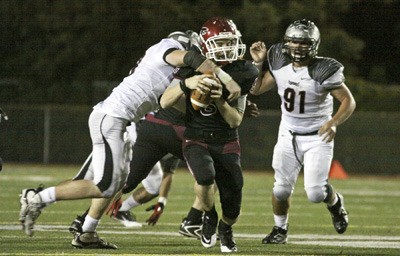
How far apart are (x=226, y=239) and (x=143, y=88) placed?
116 cm

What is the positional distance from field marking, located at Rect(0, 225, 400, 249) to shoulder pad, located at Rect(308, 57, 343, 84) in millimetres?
1217

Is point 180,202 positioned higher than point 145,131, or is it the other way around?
point 145,131

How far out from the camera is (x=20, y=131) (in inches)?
840

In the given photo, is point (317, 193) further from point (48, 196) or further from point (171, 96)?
point (48, 196)

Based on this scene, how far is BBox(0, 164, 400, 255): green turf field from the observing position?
7.84m

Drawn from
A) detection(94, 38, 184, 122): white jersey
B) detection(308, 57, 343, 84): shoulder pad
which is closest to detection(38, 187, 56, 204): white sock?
detection(94, 38, 184, 122): white jersey

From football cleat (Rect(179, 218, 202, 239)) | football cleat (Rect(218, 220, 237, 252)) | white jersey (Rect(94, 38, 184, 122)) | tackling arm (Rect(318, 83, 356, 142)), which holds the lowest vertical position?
football cleat (Rect(179, 218, 202, 239))

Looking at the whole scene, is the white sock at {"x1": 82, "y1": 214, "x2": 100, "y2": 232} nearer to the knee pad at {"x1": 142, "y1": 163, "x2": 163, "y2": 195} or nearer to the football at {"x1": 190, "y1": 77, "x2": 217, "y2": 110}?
the football at {"x1": 190, "y1": 77, "x2": 217, "y2": 110}

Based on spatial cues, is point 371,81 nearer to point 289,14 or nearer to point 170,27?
point 289,14

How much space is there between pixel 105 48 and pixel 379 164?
27.3ft

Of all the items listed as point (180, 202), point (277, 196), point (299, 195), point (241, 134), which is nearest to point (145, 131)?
point (277, 196)

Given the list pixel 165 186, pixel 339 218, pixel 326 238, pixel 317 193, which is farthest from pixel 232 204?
pixel 165 186

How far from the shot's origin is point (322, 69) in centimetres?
859

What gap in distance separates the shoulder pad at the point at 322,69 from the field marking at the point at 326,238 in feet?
3.99
